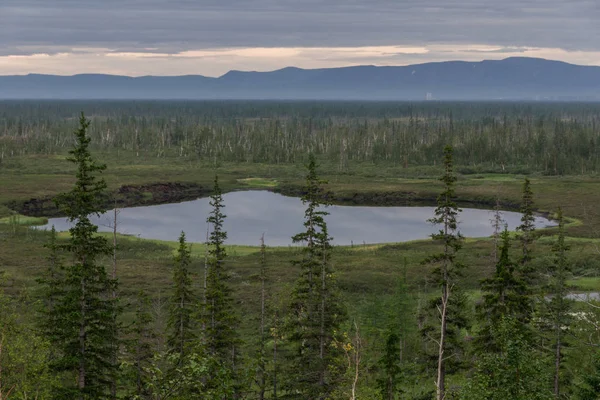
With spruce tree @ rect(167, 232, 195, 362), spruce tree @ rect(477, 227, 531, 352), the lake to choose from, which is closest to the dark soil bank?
the lake

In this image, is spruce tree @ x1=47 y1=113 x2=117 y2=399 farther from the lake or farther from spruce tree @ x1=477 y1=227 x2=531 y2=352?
the lake

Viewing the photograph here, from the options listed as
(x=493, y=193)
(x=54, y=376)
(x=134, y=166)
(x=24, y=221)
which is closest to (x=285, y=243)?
(x=24, y=221)

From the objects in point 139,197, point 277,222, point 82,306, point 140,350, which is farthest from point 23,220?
point 82,306

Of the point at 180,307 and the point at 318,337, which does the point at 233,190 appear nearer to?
the point at 180,307

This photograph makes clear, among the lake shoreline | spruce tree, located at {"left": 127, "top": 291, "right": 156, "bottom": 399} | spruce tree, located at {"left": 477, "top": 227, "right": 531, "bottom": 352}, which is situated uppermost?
spruce tree, located at {"left": 477, "top": 227, "right": 531, "bottom": 352}

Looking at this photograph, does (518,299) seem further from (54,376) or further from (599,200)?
(599,200)

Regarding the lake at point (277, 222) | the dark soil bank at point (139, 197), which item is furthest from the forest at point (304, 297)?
Answer: the lake at point (277, 222)

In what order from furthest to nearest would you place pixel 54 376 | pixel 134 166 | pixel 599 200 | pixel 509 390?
pixel 134 166 → pixel 599 200 → pixel 54 376 → pixel 509 390
